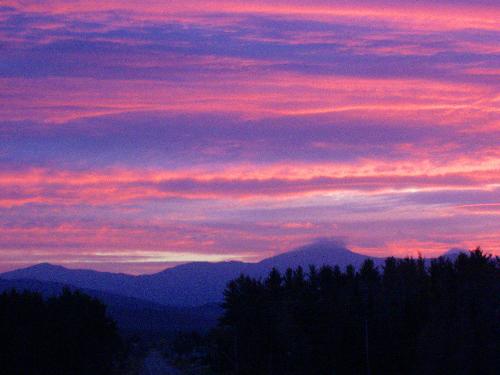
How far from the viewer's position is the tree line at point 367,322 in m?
37.4

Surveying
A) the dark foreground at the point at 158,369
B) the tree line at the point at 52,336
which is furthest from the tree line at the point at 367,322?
the tree line at the point at 52,336

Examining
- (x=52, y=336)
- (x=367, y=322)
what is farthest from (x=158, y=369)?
→ (x=367, y=322)

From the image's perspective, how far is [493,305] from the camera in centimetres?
3712

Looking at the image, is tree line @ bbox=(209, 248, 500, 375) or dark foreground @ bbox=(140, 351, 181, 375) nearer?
tree line @ bbox=(209, 248, 500, 375)

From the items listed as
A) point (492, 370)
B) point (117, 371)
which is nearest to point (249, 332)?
point (117, 371)

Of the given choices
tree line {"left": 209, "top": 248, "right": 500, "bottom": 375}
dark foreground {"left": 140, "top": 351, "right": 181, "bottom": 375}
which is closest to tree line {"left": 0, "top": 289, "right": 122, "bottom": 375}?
dark foreground {"left": 140, "top": 351, "right": 181, "bottom": 375}

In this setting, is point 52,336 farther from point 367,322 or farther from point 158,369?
point 367,322

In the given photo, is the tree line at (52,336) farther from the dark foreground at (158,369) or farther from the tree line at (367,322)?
the tree line at (367,322)

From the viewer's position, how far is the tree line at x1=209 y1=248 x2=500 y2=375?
37.4 metres

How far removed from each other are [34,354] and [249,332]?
13.8 m

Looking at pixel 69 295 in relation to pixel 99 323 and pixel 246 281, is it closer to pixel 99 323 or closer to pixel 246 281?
pixel 99 323

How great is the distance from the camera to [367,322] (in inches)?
1860

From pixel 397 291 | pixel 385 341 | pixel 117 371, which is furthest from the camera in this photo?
pixel 117 371

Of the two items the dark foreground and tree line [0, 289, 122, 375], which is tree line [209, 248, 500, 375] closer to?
the dark foreground
